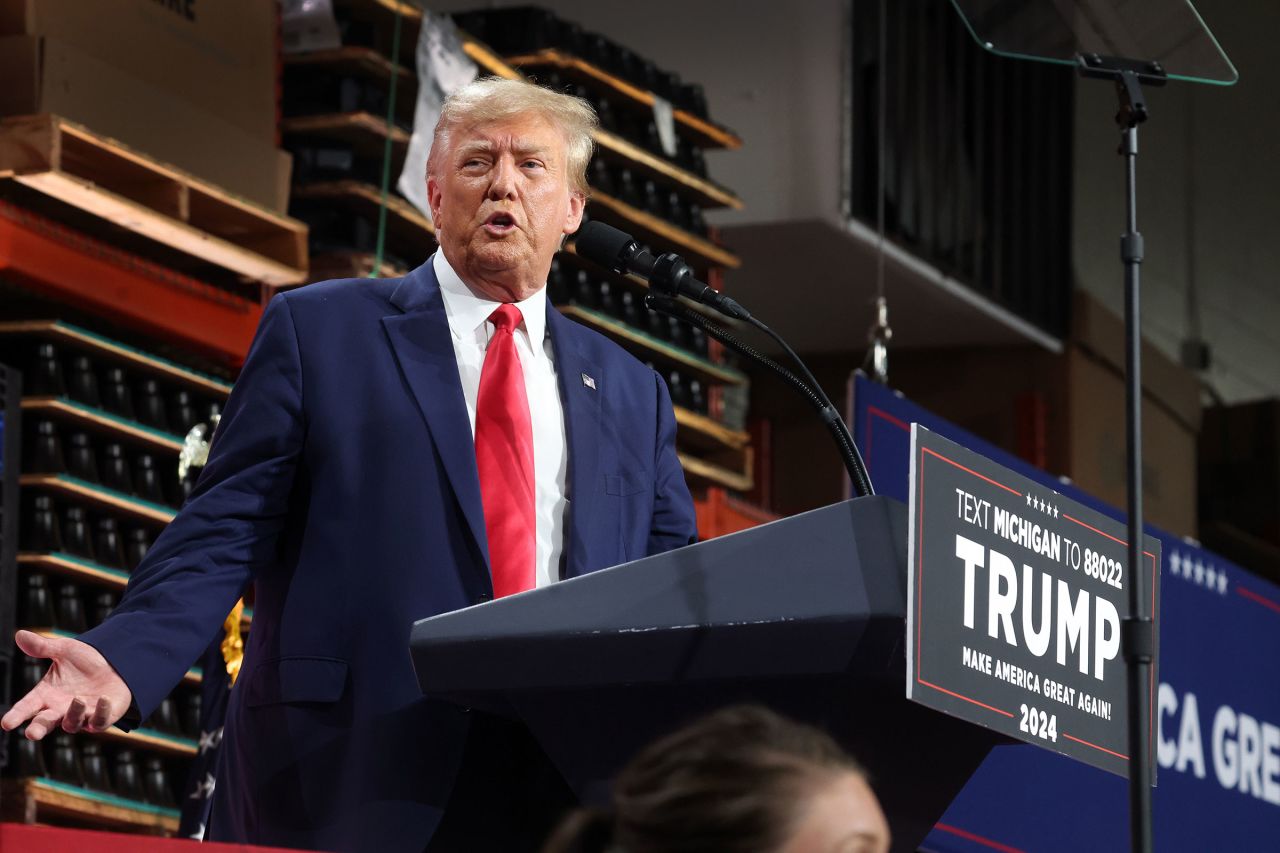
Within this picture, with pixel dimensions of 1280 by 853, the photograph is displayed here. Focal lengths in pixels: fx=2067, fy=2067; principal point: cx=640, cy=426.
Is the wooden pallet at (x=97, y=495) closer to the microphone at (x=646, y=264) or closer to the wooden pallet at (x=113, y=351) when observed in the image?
the wooden pallet at (x=113, y=351)

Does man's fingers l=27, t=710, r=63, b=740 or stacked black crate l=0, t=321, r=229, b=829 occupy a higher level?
man's fingers l=27, t=710, r=63, b=740

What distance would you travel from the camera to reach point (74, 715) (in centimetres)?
171

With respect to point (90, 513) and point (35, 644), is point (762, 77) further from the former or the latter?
point (35, 644)

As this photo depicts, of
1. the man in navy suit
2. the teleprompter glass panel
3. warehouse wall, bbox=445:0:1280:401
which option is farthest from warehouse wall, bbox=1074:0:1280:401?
the man in navy suit

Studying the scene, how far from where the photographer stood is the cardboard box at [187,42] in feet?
15.1

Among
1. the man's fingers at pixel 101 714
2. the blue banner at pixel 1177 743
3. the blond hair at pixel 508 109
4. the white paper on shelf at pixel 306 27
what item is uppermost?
the white paper on shelf at pixel 306 27

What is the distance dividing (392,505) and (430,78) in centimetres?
347

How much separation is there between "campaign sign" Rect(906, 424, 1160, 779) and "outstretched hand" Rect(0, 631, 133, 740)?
664 millimetres

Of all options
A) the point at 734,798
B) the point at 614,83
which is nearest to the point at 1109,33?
the point at 734,798

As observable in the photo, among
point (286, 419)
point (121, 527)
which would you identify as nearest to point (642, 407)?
point (286, 419)

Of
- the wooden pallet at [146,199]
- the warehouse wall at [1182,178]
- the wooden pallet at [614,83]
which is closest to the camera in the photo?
the wooden pallet at [146,199]

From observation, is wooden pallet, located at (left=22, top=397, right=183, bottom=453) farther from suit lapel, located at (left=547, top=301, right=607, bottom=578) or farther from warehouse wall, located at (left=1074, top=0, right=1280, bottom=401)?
warehouse wall, located at (left=1074, top=0, right=1280, bottom=401)

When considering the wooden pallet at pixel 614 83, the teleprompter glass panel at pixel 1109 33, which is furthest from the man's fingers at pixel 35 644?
the wooden pallet at pixel 614 83

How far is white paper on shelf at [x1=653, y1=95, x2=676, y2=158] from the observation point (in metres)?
6.41
